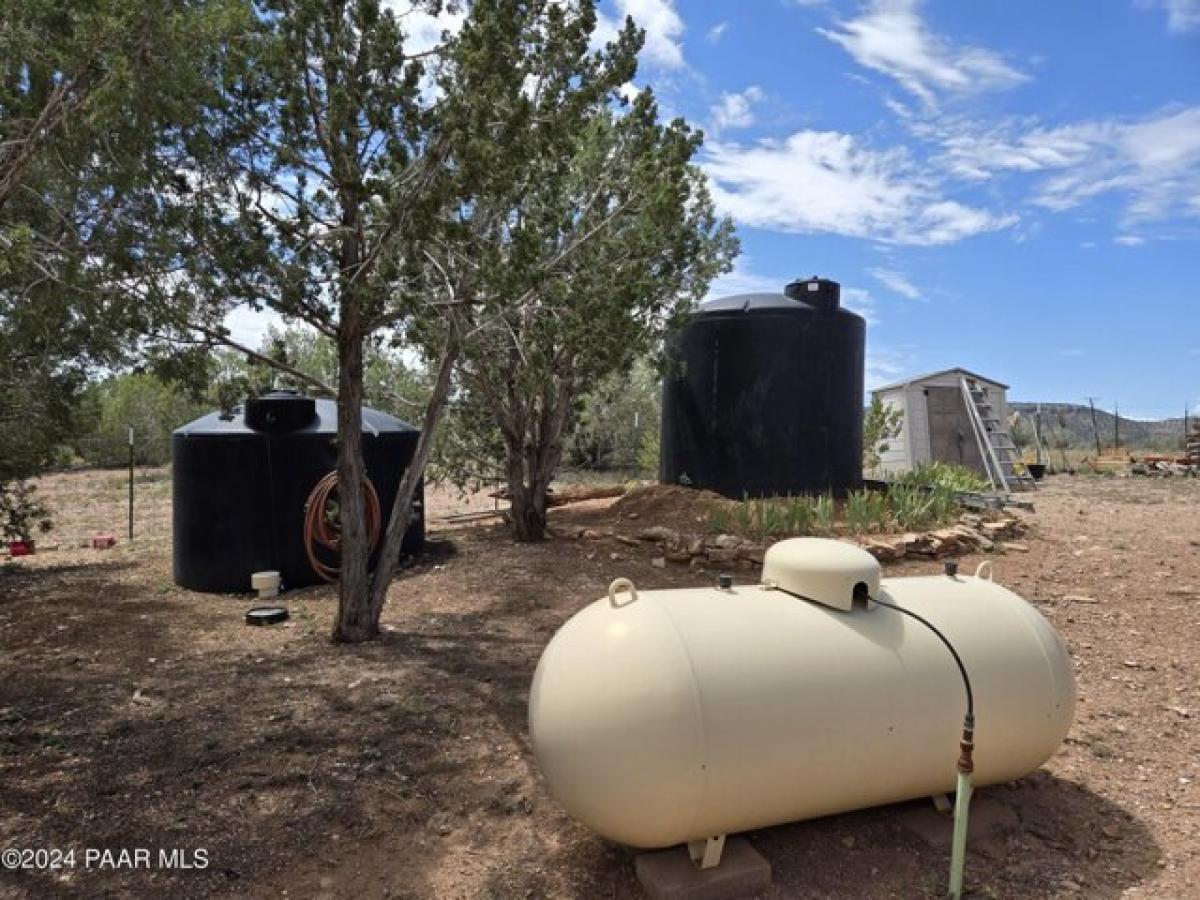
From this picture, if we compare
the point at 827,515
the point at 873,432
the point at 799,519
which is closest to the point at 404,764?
the point at 799,519

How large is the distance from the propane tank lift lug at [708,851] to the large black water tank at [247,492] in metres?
6.41

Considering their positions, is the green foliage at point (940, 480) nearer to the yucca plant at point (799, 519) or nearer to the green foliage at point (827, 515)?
the green foliage at point (827, 515)

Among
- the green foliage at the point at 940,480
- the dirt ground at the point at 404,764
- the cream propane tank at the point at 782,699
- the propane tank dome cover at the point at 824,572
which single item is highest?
the green foliage at the point at 940,480

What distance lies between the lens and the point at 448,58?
536 centimetres

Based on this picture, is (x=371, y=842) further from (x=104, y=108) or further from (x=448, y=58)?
(x=448, y=58)

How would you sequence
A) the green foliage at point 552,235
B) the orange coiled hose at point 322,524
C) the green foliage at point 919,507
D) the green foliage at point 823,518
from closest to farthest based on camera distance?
the green foliage at point 552,235 < the orange coiled hose at point 322,524 < the green foliage at point 823,518 < the green foliage at point 919,507

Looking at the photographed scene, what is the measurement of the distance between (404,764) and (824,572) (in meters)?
2.35

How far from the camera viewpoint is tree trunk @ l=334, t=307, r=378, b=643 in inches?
228

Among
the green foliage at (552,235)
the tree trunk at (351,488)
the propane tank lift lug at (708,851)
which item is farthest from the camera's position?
the tree trunk at (351,488)

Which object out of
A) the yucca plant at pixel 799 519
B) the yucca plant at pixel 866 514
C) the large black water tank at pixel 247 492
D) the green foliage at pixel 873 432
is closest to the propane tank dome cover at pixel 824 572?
the yucca plant at pixel 799 519

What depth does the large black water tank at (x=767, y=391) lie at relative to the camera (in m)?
10.9

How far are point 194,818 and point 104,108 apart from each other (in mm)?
3484

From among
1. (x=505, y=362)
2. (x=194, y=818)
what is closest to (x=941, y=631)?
(x=194, y=818)

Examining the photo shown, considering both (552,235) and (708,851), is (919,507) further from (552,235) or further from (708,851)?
(708,851)
